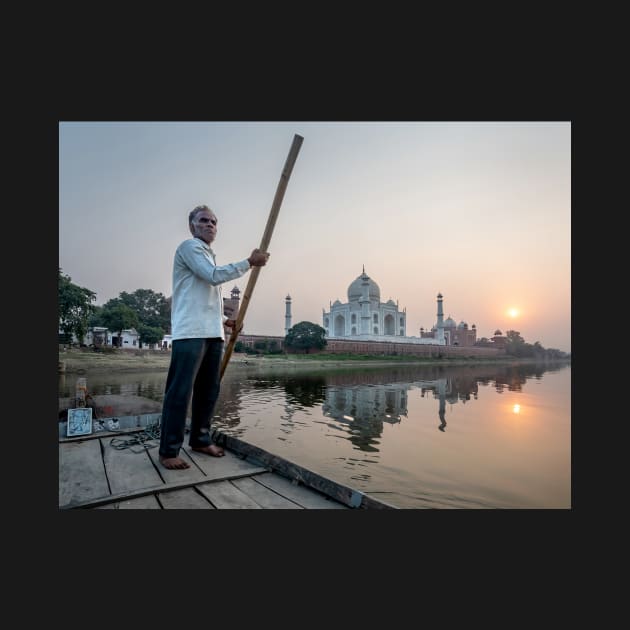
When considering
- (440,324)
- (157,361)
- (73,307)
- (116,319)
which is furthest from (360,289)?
(73,307)

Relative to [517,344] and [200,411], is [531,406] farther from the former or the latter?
[517,344]

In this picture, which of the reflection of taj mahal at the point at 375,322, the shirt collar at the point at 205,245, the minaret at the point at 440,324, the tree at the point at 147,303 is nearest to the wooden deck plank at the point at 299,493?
the shirt collar at the point at 205,245

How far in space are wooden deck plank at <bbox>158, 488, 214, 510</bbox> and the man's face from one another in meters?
1.69

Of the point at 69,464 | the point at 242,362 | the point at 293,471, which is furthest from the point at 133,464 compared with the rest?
the point at 242,362

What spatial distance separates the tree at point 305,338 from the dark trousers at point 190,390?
3462 cm

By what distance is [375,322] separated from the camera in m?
57.2

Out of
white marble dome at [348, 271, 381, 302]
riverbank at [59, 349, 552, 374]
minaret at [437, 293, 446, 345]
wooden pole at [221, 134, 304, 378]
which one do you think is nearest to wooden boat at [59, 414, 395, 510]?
wooden pole at [221, 134, 304, 378]

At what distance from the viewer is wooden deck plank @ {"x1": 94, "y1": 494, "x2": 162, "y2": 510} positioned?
5.86 feet

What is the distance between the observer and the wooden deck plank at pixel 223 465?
2217 millimetres

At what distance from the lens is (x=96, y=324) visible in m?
31.2

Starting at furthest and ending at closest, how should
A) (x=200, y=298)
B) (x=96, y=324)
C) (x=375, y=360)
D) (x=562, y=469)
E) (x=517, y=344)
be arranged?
1. (x=517, y=344)
2. (x=375, y=360)
3. (x=96, y=324)
4. (x=562, y=469)
5. (x=200, y=298)

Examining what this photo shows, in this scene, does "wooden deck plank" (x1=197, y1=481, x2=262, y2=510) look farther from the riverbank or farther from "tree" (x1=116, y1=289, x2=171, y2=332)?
"tree" (x1=116, y1=289, x2=171, y2=332)

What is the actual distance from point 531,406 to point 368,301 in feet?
150

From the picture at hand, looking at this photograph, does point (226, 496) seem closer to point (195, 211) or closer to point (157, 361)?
point (195, 211)
